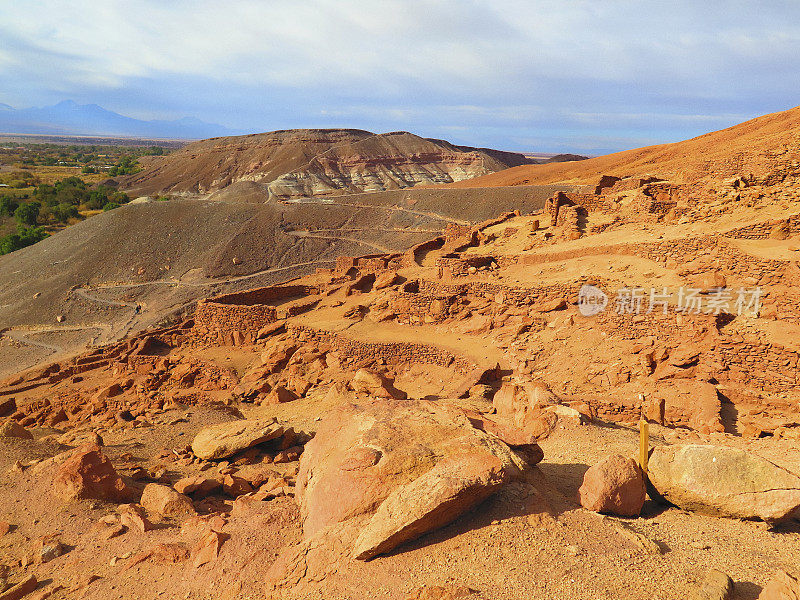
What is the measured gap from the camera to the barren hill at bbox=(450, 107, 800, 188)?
55.9ft

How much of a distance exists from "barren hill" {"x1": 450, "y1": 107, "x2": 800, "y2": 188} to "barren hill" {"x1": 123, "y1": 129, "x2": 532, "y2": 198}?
78.9 ft

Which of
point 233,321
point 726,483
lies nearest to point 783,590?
point 726,483

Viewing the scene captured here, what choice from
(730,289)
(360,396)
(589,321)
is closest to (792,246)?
(730,289)

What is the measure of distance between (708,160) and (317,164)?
65.3 meters

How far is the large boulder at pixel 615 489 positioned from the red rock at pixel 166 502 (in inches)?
221

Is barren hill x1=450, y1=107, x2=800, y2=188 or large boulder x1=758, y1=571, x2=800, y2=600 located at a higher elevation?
barren hill x1=450, y1=107, x2=800, y2=188

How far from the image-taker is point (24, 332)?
26625 millimetres

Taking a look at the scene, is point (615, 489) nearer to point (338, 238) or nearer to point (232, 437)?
point (232, 437)

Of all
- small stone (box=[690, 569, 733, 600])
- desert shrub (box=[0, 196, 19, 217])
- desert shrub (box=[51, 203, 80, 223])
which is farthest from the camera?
desert shrub (box=[51, 203, 80, 223])

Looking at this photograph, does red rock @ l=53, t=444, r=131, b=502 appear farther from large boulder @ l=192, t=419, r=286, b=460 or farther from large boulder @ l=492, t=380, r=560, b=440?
large boulder @ l=492, t=380, r=560, b=440

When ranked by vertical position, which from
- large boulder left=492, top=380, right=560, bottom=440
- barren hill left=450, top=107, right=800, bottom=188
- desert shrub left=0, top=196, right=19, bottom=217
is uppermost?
barren hill left=450, top=107, right=800, bottom=188

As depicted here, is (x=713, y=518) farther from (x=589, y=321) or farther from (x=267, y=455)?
(x=589, y=321)

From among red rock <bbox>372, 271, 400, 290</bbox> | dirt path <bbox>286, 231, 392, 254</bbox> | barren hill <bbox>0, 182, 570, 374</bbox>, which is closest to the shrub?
barren hill <bbox>0, 182, 570, 374</bbox>

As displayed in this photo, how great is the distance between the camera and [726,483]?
539 centimetres
